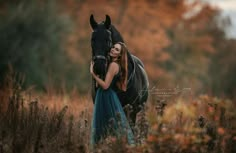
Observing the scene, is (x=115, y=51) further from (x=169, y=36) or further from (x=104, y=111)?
(x=169, y=36)

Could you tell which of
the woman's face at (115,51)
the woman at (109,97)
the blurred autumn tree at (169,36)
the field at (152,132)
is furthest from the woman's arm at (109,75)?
the blurred autumn tree at (169,36)

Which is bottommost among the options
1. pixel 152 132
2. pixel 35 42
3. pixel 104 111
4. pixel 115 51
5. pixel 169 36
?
pixel 152 132

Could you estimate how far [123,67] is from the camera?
28.0 feet

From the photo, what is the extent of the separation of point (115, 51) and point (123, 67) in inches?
11.3

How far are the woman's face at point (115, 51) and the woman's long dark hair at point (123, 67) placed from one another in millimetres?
73

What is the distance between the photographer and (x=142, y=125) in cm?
711

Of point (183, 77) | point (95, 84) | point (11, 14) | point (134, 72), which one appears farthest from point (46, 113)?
point (183, 77)

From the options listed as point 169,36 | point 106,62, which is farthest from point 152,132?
point 169,36

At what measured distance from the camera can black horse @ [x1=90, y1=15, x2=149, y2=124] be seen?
8.01 metres

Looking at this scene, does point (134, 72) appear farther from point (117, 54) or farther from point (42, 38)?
point (42, 38)

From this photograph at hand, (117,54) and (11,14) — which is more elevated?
(11,14)

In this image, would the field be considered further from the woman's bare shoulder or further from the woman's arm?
the woman's bare shoulder

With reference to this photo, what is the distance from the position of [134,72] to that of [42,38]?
22.3 meters

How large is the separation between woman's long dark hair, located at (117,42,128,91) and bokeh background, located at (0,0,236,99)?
51.2 feet
